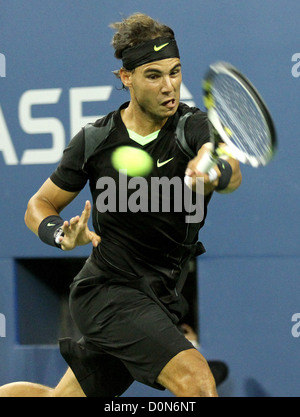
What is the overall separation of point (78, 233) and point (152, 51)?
88 centimetres

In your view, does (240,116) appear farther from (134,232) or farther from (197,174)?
(134,232)

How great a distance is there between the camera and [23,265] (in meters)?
4.95

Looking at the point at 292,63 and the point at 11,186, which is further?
the point at 11,186

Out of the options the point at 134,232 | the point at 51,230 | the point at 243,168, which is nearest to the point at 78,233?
the point at 51,230

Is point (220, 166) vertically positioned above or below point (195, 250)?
above

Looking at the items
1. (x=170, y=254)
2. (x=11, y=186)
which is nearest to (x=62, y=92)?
(x=11, y=186)

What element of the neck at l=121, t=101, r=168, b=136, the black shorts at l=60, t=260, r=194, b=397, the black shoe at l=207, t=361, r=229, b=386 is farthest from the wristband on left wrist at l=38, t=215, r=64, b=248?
the black shoe at l=207, t=361, r=229, b=386

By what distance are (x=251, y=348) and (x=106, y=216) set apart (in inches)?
58.3

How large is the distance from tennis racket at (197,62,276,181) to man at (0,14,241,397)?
0.36 feet

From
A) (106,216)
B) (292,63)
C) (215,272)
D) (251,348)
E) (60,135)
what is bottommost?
(251,348)

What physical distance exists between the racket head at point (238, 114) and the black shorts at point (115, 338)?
2.49 feet

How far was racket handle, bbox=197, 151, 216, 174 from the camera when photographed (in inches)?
109
